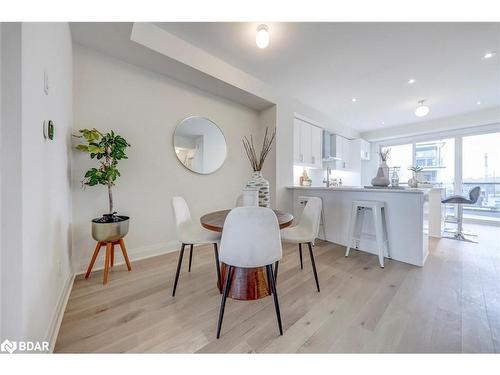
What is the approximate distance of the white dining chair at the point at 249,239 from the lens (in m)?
1.17

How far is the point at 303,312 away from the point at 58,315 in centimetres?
168

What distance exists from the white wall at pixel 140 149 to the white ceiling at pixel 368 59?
0.70 meters

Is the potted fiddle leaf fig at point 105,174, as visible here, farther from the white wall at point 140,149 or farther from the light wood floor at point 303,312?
the light wood floor at point 303,312

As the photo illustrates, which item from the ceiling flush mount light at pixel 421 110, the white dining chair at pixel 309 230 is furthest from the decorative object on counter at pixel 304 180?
the white dining chair at pixel 309 230

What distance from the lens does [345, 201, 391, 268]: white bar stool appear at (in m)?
2.29

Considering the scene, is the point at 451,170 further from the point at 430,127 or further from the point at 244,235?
the point at 244,235

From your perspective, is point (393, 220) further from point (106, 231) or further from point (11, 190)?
point (11, 190)

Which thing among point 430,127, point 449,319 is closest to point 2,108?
point 449,319

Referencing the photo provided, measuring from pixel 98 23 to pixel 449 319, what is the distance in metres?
3.65

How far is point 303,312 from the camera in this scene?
56.1 inches

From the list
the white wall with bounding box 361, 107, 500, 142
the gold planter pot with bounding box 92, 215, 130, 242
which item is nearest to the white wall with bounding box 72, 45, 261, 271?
the gold planter pot with bounding box 92, 215, 130, 242

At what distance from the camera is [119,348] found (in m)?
1.11

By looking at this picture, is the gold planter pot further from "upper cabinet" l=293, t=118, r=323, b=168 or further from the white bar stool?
"upper cabinet" l=293, t=118, r=323, b=168

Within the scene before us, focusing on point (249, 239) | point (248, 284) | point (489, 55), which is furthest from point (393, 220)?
point (489, 55)
